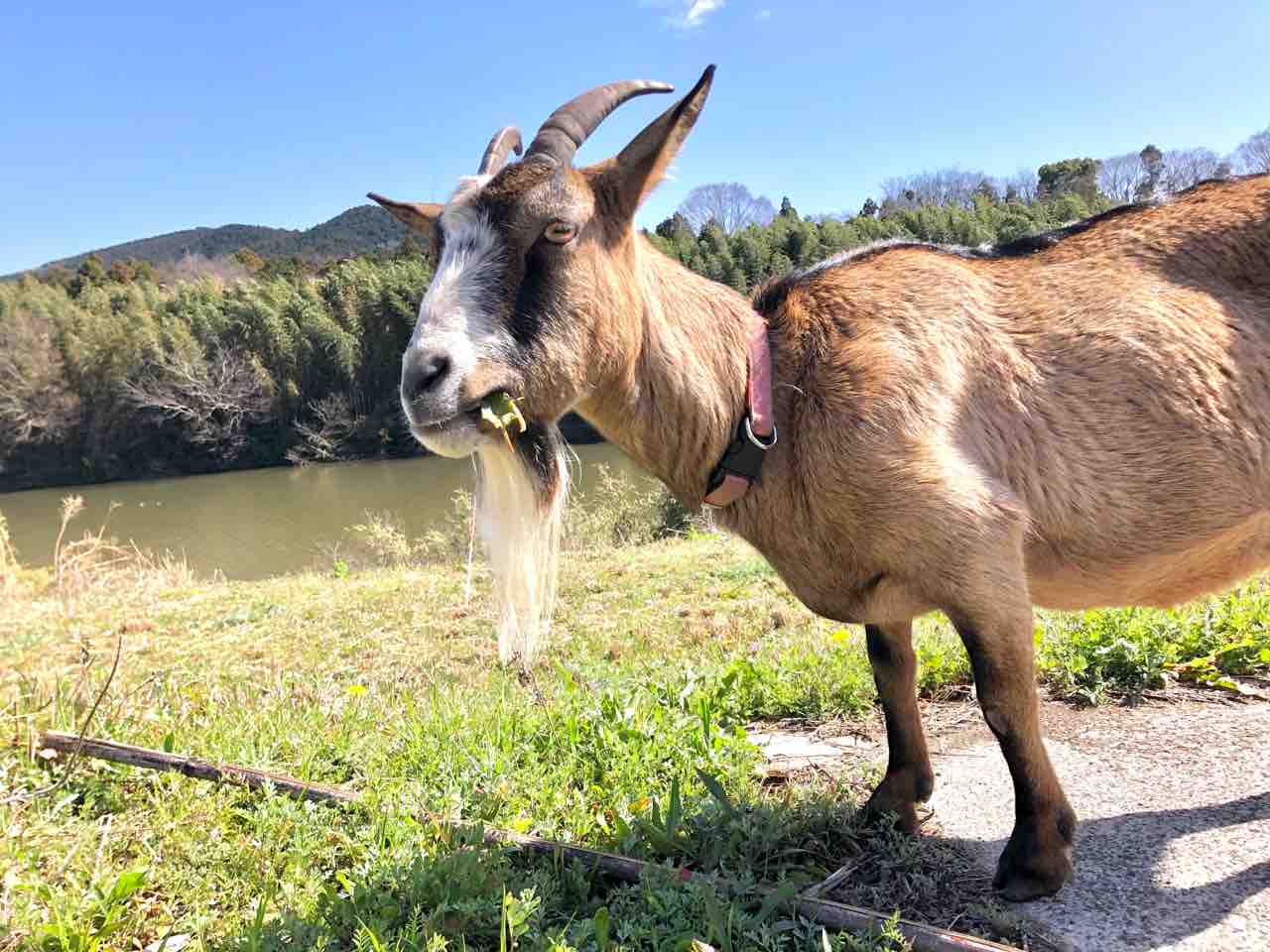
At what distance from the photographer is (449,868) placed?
241 cm

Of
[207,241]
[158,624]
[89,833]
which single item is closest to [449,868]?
[89,833]

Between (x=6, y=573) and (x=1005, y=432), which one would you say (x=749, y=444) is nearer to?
(x=1005, y=432)

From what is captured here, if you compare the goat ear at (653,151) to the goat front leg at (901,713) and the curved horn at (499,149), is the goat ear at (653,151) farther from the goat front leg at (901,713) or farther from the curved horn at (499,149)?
the goat front leg at (901,713)

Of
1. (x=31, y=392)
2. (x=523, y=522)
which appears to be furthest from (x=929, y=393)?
(x=31, y=392)

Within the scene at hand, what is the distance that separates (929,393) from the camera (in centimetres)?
247

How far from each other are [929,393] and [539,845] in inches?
75.6

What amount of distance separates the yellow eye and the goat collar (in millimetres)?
729

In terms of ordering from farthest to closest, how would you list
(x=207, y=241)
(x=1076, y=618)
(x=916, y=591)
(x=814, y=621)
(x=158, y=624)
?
(x=207, y=241)
(x=158, y=624)
(x=814, y=621)
(x=1076, y=618)
(x=916, y=591)

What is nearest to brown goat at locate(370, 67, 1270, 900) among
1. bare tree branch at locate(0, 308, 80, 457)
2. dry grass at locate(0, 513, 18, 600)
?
dry grass at locate(0, 513, 18, 600)

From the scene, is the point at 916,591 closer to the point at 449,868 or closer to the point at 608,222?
the point at 608,222

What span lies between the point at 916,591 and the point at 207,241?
6417 inches

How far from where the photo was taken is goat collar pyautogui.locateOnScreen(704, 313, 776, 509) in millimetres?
2498

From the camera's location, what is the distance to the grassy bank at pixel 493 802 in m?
2.27

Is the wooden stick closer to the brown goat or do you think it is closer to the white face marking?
the brown goat
